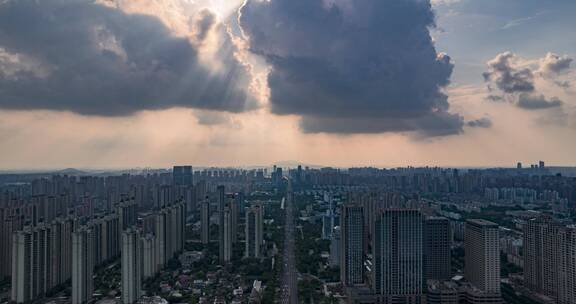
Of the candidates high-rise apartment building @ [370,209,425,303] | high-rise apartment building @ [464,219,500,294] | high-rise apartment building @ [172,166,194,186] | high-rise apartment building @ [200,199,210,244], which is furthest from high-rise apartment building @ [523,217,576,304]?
high-rise apartment building @ [172,166,194,186]

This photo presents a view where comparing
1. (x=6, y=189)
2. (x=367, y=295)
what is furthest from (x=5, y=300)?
(x=6, y=189)

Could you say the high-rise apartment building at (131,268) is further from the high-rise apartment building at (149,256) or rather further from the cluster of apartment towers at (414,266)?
the cluster of apartment towers at (414,266)

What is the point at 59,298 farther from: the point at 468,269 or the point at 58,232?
the point at 468,269

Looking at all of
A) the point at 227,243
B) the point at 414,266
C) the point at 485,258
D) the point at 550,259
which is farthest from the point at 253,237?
the point at 550,259

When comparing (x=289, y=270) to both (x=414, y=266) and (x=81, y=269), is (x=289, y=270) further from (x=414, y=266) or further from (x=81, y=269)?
(x=81, y=269)

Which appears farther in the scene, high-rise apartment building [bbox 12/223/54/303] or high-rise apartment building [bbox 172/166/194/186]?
high-rise apartment building [bbox 172/166/194/186]

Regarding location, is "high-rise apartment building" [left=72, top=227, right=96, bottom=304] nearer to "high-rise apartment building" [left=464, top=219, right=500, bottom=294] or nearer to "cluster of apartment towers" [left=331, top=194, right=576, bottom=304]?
"cluster of apartment towers" [left=331, top=194, right=576, bottom=304]
